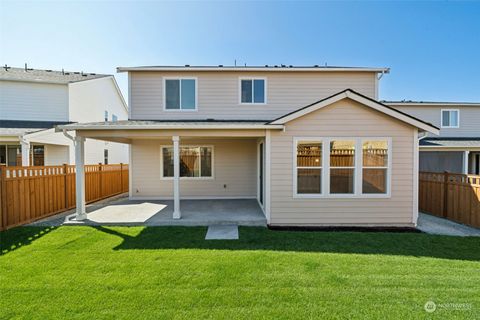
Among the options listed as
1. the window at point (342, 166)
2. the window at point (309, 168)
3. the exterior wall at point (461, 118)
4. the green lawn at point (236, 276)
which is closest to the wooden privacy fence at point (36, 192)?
the green lawn at point (236, 276)

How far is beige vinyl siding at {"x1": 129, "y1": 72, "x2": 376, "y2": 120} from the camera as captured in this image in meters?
9.95

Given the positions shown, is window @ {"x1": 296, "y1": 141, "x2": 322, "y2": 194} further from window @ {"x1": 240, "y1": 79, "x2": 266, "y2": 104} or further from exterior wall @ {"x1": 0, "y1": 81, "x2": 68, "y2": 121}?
exterior wall @ {"x1": 0, "y1": 81, "x2": 68, "y2": 121}

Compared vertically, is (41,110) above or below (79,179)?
above

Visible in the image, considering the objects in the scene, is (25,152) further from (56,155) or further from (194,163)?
(194,163)

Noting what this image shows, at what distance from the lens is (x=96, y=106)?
53.3 ft

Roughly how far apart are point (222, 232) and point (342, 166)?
3.95 metres

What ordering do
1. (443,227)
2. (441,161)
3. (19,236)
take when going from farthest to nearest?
(441,161)
(443,227)
(19,236)

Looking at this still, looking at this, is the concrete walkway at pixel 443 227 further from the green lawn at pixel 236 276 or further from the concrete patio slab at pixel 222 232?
the concrete patio slab at pixel 222 232

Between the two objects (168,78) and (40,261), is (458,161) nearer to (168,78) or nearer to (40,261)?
(168,78)

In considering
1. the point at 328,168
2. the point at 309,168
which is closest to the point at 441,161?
the point at 328,168

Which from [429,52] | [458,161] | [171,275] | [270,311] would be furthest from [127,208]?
[458,161]

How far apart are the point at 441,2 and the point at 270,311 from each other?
47.0 ft

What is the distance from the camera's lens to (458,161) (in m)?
15.5

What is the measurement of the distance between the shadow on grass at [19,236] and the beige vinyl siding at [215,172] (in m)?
4.27
